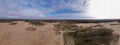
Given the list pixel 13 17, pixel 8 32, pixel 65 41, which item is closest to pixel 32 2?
pixel 13 17

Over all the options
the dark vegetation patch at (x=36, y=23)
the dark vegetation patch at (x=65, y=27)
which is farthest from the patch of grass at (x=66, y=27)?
the dark vegetation patch at (x=36, y=23)

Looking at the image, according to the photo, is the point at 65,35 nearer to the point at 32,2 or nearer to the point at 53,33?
the point at 53,33

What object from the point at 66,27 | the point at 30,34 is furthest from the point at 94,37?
the point at 30,34

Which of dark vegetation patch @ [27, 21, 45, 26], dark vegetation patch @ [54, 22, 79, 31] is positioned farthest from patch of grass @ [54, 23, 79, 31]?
dark vegetation patch @ [27, 21, 45, 26]

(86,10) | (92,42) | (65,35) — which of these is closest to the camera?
(92,42)

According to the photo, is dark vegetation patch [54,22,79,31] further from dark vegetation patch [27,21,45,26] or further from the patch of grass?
dark vegetation patch [27,21,45,26]

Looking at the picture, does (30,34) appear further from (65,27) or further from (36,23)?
(65,27)
